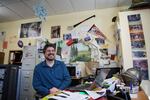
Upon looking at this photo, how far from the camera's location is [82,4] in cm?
308

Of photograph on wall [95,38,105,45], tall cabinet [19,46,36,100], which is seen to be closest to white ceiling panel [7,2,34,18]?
tall cabinet [19,46,36,100]

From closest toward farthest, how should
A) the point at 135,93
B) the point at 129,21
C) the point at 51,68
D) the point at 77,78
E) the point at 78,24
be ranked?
the point at 135,93
the point at 51,68
the point at 129,21
the point at 77,78
the point at 78,24

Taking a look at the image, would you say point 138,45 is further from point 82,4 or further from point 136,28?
point 82,4

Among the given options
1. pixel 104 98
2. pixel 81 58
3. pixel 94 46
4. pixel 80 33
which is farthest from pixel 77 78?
pixel 104 98

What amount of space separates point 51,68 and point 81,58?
1.23m

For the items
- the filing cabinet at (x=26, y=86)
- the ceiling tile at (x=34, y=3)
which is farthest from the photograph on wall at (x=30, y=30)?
the filing cabinet at (x=26, y=86)

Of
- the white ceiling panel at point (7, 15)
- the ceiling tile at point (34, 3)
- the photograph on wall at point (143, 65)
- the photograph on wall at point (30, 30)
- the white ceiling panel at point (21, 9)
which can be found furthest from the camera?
the photograph on wall at point (30, 30)

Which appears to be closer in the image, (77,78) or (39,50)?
(77,78)

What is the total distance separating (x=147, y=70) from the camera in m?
2.19

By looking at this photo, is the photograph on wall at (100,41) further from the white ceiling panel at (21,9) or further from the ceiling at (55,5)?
the white ceiling panel at (21,9)

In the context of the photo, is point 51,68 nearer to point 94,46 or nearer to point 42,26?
point 94,46

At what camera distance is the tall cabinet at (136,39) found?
2211 mm

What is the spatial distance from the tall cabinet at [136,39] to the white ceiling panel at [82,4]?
2.86ft

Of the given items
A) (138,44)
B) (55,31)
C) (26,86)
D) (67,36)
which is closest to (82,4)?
(67,36)
